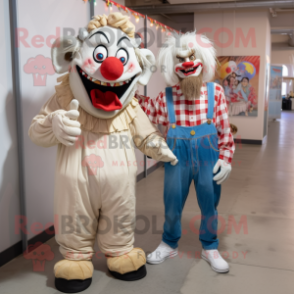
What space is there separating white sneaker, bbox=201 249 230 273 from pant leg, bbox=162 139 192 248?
0.28 metres

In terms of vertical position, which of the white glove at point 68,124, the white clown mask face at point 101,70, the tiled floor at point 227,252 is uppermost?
the white clown mask face at point 101,70

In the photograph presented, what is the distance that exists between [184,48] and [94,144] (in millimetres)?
866

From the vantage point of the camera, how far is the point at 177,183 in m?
2.39

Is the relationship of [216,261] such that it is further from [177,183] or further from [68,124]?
[68,124]

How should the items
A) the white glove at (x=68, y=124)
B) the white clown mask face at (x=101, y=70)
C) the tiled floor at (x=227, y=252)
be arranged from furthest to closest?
the tiled floor at (x=227, y=252)
the white clown mask face at (x=101, y=70)
the white glove at (x=68, y=124)

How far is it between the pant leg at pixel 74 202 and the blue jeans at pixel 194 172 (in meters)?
0.53

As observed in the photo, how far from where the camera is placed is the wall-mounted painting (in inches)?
283

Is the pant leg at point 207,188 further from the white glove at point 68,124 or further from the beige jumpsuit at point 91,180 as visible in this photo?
the white glove at point 68,124

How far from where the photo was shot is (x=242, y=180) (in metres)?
4.72

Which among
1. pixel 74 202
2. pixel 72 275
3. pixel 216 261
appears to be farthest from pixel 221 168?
pixel 72 275

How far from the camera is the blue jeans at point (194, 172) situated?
2.33 metres

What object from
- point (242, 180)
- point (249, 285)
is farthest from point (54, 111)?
point (242, 180)

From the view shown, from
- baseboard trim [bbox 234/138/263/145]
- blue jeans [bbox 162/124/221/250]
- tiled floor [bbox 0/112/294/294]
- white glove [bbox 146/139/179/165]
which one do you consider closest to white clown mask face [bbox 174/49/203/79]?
blue jeans [bbox 162/124/221/250]

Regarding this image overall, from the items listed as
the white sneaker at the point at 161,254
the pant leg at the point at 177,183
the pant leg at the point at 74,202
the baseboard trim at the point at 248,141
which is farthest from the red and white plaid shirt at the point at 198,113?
the baseboard trim at the point at 248,141
